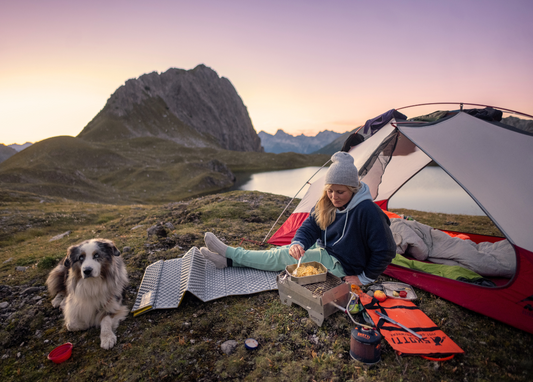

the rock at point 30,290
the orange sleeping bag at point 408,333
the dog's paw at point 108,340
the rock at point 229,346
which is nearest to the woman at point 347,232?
the orange sleeping bag at point 408,333

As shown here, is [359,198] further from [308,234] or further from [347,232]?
[308,234]

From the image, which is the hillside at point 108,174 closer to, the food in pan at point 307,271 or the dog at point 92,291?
the dog at point 92,291

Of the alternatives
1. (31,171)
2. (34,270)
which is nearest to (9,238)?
(34,270)

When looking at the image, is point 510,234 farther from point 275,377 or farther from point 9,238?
point 9,238

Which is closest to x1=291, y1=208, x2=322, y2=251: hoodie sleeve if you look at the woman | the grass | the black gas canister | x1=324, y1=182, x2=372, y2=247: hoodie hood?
the woman

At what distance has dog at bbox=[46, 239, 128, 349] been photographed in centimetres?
389

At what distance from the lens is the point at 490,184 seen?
14.0 feet

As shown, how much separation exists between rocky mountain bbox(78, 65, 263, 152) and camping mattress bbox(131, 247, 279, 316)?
3849 inches

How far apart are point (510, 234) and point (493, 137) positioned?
1.78 m

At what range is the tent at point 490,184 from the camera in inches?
150

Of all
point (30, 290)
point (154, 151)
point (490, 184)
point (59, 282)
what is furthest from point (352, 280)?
point (154, 151)

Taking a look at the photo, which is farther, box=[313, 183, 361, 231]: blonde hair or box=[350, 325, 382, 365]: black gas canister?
box=[313, 183, 361, 231]: blonde hair

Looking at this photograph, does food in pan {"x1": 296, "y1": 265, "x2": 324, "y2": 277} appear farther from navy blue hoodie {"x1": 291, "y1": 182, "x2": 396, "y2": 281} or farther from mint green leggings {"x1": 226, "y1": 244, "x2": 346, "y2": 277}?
mint green leggings {"x1": 226, "y1": 244, "x2": 346, "y2": 277}

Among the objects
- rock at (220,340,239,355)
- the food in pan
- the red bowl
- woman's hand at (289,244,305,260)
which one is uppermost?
woman's hand at (289,244,305,260)
